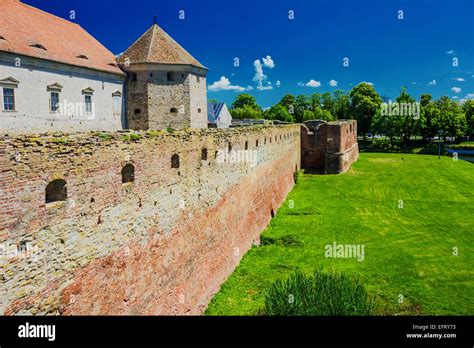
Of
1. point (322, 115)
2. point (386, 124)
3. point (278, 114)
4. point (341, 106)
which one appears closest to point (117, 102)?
point (386, 124)

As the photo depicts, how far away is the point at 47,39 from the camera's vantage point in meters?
22.6

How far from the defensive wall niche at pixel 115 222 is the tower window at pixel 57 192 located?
0.02m

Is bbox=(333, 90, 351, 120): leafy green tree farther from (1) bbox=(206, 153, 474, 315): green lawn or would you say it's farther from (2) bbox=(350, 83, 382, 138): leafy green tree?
(1) bbox=(206, 153, 474, 315): green lawn

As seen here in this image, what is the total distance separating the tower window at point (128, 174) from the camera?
1031 cm

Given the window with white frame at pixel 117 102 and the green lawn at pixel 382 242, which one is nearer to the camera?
the green lawn at pixel 382 242

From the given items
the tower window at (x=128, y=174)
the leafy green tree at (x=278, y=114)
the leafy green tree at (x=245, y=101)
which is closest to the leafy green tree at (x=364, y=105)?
the leafy green tree at (x=278, y=114)

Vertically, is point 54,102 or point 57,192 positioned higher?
point 54,102

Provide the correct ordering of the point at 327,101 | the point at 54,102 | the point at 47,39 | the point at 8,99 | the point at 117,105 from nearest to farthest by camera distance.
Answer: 1. the point at 8,99
2. the point at 54,102
3. the point at 47,39
4. the point at 117,105
5. the point at 327,101

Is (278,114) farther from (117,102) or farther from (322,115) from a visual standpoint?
(117,102)

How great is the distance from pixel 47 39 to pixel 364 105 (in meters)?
61.0

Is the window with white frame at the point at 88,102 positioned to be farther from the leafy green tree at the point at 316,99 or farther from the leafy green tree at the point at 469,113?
the leafy green tree at the point at 316,99

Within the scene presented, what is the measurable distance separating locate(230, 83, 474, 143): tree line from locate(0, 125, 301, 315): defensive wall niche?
53678 millimetres

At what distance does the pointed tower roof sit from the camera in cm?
2678

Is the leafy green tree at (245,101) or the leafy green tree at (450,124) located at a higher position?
the leafy green tree at (245,101)
